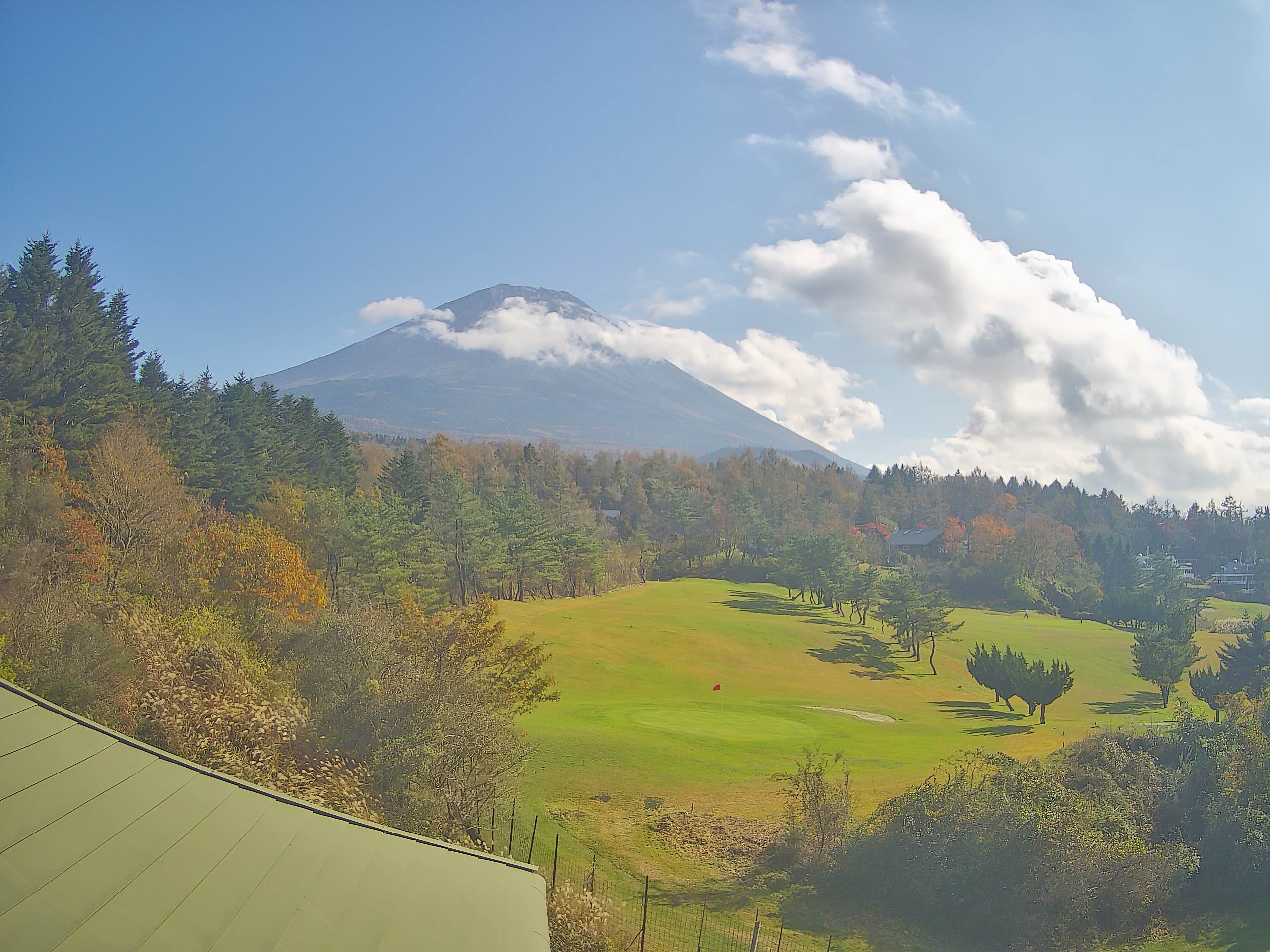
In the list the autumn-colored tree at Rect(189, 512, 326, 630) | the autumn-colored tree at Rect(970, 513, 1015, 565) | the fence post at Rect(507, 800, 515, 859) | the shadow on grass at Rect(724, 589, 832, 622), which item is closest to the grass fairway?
the shadow on grass at Rect(724, 589, 832, 622)

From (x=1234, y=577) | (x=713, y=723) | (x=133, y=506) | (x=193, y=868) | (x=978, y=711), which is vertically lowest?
(x=978, y=711)

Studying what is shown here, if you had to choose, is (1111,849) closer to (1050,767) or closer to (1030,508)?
(1050,767)

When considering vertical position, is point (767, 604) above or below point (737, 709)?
above

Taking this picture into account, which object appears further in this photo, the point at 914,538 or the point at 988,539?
the point at 914,538

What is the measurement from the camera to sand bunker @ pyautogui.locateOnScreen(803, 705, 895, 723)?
146 feet

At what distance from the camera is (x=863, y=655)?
221ft

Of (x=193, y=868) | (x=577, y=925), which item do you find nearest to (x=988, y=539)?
(x=577, y=925)

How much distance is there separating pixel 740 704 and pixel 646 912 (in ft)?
103

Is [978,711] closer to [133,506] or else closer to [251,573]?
[251,573]

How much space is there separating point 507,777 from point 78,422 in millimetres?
39721

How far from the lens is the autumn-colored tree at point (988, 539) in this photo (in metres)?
115

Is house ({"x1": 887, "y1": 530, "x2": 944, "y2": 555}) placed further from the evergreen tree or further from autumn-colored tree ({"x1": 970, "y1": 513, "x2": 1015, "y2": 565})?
the evergreen tree

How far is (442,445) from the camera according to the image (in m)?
117

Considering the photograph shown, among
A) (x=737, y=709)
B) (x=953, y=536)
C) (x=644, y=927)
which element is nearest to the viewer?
(x=644, y=927)
